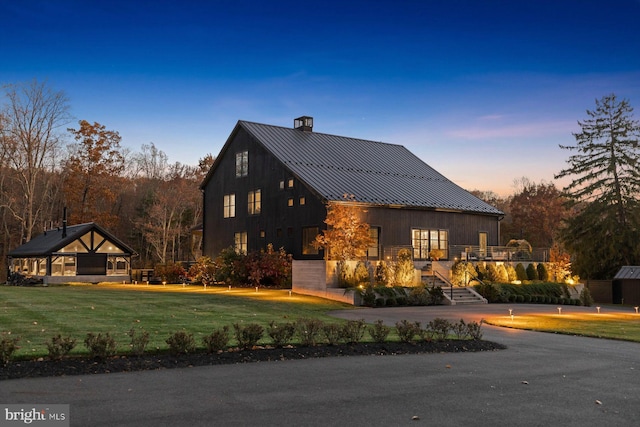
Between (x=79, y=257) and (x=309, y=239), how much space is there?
51.8 ft

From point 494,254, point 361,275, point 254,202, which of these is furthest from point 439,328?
point 254,202

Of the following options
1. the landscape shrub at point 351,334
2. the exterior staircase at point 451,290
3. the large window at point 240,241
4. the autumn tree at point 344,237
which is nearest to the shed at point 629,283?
the exterior staircase at point 451,290

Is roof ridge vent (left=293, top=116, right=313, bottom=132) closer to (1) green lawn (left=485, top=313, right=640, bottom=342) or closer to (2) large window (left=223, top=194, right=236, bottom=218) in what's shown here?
(2) large window (left=223, top=194, right=236, bottom=218)

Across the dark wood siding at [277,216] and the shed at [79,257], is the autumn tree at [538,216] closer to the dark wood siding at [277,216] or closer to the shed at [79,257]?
the dark wood siding at [277,216]

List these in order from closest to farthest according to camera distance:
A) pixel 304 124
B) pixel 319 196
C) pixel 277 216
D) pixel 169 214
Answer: pixel 319 196 < pixel 277 216 < pixel 304 124 < pixel 169 214

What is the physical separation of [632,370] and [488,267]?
21.6 meters

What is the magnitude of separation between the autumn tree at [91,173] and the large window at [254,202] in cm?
1814

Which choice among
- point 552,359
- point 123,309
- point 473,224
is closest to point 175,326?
point 123,309

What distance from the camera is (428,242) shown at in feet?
114

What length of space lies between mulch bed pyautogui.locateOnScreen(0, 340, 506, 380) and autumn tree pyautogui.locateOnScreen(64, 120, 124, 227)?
41958mm

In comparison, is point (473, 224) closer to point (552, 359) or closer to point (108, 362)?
point (552, 359)

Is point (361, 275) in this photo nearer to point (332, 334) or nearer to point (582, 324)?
point (582, 324)

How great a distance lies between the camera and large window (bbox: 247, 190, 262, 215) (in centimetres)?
3622

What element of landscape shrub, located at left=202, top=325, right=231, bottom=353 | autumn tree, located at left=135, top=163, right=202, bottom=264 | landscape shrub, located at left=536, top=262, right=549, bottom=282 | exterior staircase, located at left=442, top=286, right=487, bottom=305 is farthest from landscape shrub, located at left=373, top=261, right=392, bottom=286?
autumn tree, located at left=135, top=163, right=202, bottom=264
